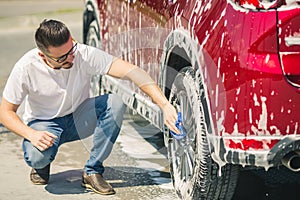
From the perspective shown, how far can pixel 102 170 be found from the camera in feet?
16.3

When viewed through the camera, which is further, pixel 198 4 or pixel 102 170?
pixel 102 170

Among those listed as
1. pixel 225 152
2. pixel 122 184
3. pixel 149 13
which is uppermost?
pixel 149 13

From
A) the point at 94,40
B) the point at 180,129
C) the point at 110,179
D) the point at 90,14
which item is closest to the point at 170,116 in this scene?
the point at 180,129

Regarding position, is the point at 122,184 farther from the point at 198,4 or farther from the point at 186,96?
the point at 198,4

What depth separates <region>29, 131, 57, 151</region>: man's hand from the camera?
4.62 m

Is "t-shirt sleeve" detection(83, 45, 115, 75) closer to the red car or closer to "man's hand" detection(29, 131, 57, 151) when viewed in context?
the red car

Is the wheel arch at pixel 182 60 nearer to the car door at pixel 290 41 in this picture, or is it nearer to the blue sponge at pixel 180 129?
the blue sponge at pixel 180 129

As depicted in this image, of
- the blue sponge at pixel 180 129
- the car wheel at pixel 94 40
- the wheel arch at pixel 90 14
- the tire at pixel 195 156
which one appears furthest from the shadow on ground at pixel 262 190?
the wheel arch at pixel 90 14

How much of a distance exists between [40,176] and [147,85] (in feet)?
3.15

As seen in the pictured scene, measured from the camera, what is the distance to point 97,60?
4867mm

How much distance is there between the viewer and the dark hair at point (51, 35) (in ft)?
15.0

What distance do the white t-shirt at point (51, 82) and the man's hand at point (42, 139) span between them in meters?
0.23

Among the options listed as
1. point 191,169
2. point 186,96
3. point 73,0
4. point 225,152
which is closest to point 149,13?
point 186,96

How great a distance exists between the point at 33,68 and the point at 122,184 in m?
0.93
